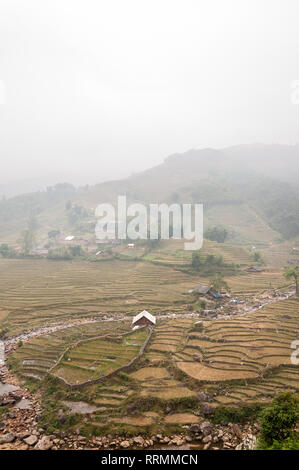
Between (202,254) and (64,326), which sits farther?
(202,254)

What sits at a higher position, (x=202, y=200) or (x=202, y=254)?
(x=202, y=200)

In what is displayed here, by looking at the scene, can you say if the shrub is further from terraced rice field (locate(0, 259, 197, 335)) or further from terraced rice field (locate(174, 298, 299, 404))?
terraced rice field (locate(0, 259, 197, 335))

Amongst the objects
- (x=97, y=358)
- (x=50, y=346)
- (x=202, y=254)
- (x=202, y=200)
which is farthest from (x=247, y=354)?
(x=202, y=200)

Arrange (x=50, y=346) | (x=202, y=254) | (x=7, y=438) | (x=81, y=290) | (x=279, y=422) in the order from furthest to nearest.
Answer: (x=202, y=254) < (x=81, y=290) < (x=50, y=346) < (x=7, y=438) < (x=279, y=422)

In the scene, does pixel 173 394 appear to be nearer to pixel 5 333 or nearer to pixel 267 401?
pixel 267 401

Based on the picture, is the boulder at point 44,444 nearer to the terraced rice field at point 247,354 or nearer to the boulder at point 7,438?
the boulder at point 7,438

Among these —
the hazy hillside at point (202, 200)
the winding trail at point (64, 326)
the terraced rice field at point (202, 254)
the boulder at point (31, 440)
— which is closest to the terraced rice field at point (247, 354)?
the winding trail at point (64, 326)

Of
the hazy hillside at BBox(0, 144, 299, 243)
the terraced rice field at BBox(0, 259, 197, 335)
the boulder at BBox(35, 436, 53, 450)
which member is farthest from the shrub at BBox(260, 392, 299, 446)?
the hazy hillside at BBox(0, 144, 299, 243)

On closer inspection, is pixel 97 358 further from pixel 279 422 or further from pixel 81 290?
pixel 81 290
